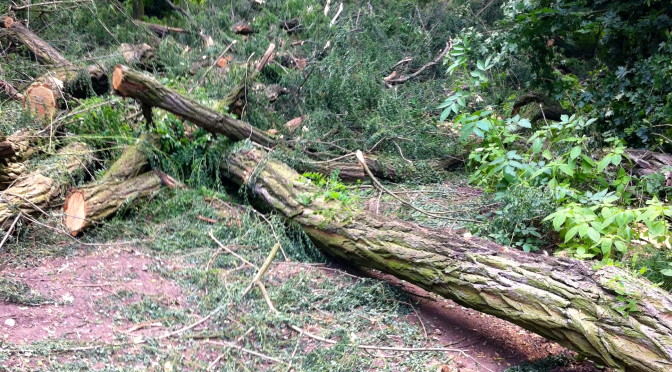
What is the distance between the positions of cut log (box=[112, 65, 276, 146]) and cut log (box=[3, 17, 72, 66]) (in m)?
2.12

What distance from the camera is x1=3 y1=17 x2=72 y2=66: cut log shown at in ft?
20.8

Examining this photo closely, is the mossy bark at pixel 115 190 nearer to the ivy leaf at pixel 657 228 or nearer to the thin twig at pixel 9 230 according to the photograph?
the thin twig at pixel 9 230

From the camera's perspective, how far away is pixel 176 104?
4957mm

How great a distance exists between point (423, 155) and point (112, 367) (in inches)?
182

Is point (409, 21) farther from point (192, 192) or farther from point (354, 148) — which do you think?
point (192, 192)

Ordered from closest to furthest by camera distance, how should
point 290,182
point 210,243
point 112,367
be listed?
1. point 112,367
2. point 210,243
3. point 290,182

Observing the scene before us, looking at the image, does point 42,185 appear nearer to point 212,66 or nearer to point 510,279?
point 212,66

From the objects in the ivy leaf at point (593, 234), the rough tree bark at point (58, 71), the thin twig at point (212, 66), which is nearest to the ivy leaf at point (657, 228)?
the ivy leaf at point (593, 234)

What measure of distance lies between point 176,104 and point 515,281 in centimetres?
332

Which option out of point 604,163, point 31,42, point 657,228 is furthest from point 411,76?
point 657,228

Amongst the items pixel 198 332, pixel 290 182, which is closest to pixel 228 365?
pixel 198 332

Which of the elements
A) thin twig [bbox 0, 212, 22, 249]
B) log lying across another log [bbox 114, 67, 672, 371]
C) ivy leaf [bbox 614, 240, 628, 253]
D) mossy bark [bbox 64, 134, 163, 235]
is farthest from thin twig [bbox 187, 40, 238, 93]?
ivy leaf [bbox 614, 240, 628, 253]

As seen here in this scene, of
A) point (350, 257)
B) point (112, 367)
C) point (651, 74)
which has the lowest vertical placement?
point (350, 257)

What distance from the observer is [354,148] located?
20.8 ft
